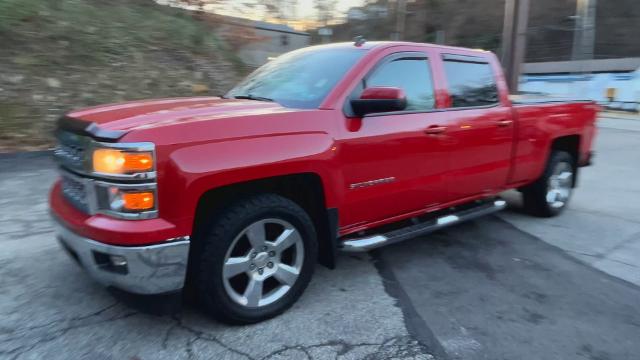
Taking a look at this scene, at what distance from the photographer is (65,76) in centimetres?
1017

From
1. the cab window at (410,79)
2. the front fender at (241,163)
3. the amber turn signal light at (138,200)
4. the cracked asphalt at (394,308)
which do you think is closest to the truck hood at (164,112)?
the front fender at (241,163)

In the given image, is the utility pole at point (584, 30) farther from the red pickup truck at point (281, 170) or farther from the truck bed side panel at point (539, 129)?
the red pickup truck at point (281, 170)

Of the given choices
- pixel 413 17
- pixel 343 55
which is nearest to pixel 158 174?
pixel 343 55

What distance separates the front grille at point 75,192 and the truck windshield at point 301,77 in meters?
1.50

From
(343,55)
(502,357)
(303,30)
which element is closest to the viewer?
(502,357)

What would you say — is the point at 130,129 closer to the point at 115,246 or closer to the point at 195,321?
the point at 115,246

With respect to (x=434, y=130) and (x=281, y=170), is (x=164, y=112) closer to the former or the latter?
(x=281, y=170)

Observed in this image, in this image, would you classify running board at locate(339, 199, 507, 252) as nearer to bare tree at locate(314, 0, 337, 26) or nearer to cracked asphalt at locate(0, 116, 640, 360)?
cracked asphalt at locate(0, 116, 640, 360)

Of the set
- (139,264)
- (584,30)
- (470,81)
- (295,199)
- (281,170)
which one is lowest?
(139,264)

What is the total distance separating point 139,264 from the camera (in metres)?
2.82

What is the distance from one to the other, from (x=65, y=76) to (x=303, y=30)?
13179 mm

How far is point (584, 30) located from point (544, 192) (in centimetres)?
3551

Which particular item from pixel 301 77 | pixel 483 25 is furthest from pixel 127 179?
pixel 483 25

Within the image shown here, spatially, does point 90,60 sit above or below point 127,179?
above
